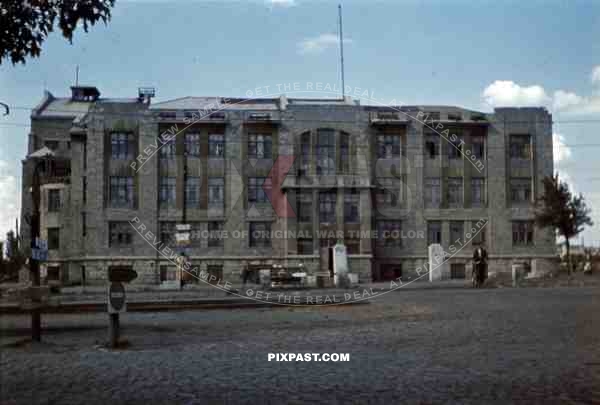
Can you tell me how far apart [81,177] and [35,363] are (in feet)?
137

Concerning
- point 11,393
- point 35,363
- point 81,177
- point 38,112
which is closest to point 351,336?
point 35,363

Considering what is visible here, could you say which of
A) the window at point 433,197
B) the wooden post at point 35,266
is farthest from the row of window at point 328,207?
the wooden post at point 35,266

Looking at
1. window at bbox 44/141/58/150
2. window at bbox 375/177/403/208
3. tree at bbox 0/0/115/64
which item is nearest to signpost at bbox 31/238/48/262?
tree at bbox 0/0/115/64

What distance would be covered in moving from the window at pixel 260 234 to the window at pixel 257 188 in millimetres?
1609

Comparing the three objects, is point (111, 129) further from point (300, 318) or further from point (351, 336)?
point (351, 336)

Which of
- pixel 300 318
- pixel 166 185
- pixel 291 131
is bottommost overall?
pixel 300 318

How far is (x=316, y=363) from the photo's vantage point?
8211mm

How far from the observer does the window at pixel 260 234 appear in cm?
4778

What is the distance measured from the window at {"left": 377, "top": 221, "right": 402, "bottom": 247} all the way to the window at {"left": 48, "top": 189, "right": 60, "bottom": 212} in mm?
21544

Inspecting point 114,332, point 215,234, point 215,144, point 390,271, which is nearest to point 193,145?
point 215,144

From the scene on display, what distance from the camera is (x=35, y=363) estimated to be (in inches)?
320

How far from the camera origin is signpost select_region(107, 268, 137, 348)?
396 inches

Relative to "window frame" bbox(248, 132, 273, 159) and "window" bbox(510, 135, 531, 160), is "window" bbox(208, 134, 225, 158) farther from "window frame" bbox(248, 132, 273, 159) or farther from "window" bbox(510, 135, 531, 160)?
"window" bbox(510, 135, 531, 160)

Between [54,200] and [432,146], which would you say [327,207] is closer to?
[432,146]
